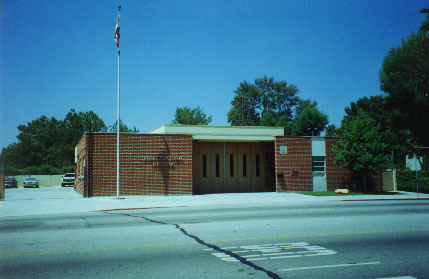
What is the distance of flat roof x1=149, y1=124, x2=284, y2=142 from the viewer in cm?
2786

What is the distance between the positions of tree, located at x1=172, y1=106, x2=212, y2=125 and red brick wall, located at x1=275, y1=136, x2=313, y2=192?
161ft

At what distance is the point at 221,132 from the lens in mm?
29484

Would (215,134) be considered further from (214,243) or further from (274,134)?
(214,243)

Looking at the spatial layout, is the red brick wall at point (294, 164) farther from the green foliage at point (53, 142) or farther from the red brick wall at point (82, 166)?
the green foliage at point (53, 142)

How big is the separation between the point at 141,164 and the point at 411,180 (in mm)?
20672

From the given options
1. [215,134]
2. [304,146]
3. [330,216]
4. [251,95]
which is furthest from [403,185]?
[251,95]

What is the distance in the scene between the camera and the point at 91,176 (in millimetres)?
25109

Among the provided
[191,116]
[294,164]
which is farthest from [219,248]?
[191,116]

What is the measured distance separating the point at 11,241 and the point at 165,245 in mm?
4117

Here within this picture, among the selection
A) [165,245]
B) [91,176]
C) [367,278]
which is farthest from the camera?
[91,176]

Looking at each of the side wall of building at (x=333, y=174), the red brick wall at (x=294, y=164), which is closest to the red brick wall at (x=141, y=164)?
the red brick wall at (x=294, y=164)

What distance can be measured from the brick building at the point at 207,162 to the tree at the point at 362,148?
2352 millimetres

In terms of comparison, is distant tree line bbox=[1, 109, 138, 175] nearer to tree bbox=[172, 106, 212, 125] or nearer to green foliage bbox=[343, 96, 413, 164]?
tree bbox=[172, 106, 212, 125]

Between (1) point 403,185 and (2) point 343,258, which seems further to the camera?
(1) point 403,185
